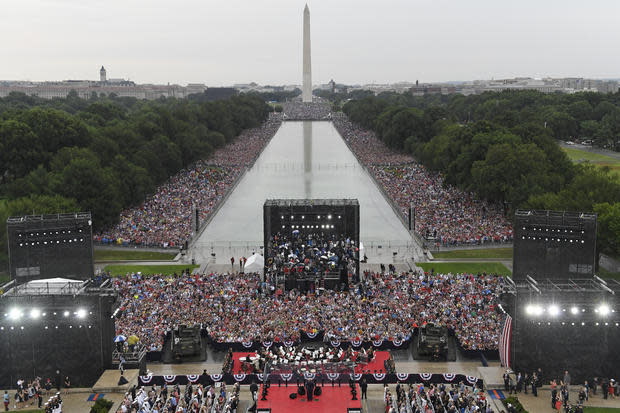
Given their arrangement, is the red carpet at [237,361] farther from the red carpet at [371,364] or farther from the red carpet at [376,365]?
the red carpet at [376,365]

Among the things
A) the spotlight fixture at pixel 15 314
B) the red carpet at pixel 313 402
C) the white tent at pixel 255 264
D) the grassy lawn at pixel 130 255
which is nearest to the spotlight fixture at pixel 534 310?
the red carpet at pixel 313 402

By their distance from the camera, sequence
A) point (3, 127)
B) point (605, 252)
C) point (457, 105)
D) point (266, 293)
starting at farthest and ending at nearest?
point (457, 105) → point (3, 127) → point (605, 252) → point (266, 293)

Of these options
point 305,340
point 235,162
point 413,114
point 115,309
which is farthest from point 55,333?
point 413,114

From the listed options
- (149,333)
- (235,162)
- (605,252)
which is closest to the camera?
(149,333)

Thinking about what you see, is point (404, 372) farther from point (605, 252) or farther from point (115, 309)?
point (605, 252)

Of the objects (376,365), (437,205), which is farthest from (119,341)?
(437,205)
